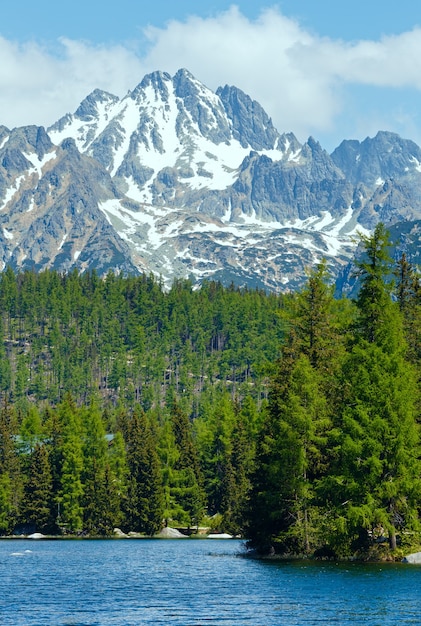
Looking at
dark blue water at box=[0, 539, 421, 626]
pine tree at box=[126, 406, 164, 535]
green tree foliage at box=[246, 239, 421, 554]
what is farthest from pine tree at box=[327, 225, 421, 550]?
pine tree at box=[126, 406, 164, 535]

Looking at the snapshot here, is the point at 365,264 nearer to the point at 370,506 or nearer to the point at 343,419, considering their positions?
the point at 343,419

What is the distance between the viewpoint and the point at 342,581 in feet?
213

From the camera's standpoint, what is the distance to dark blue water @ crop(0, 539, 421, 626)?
52.1 metres

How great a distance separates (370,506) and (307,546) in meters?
9.64

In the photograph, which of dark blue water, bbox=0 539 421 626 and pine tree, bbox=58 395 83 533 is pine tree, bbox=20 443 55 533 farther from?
dark blue water, bbox=0 539 421 626

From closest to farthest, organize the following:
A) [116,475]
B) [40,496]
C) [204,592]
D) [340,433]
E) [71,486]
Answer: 1. [204,592]
2. [340,433]
3. [40,496]
4. [71,486]
5. [116,475]

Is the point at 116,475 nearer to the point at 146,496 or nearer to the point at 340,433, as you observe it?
the point at 146,496

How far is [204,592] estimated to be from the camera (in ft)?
207

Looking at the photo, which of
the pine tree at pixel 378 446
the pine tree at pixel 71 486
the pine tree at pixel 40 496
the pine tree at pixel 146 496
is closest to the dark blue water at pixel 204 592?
the pine tree at pixel 378 446

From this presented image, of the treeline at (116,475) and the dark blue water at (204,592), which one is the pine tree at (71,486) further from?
the dark blue water at (204,592)

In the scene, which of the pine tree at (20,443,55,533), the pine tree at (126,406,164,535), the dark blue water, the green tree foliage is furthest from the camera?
the pine tree at (126,406,164,535)

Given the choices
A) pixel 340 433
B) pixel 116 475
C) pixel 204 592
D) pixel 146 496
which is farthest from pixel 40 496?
pixel 204 592

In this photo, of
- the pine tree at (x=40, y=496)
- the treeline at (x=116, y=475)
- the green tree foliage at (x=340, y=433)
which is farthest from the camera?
the treeline at (x=116, y=475)

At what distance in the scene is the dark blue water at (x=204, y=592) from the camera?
5209cm
